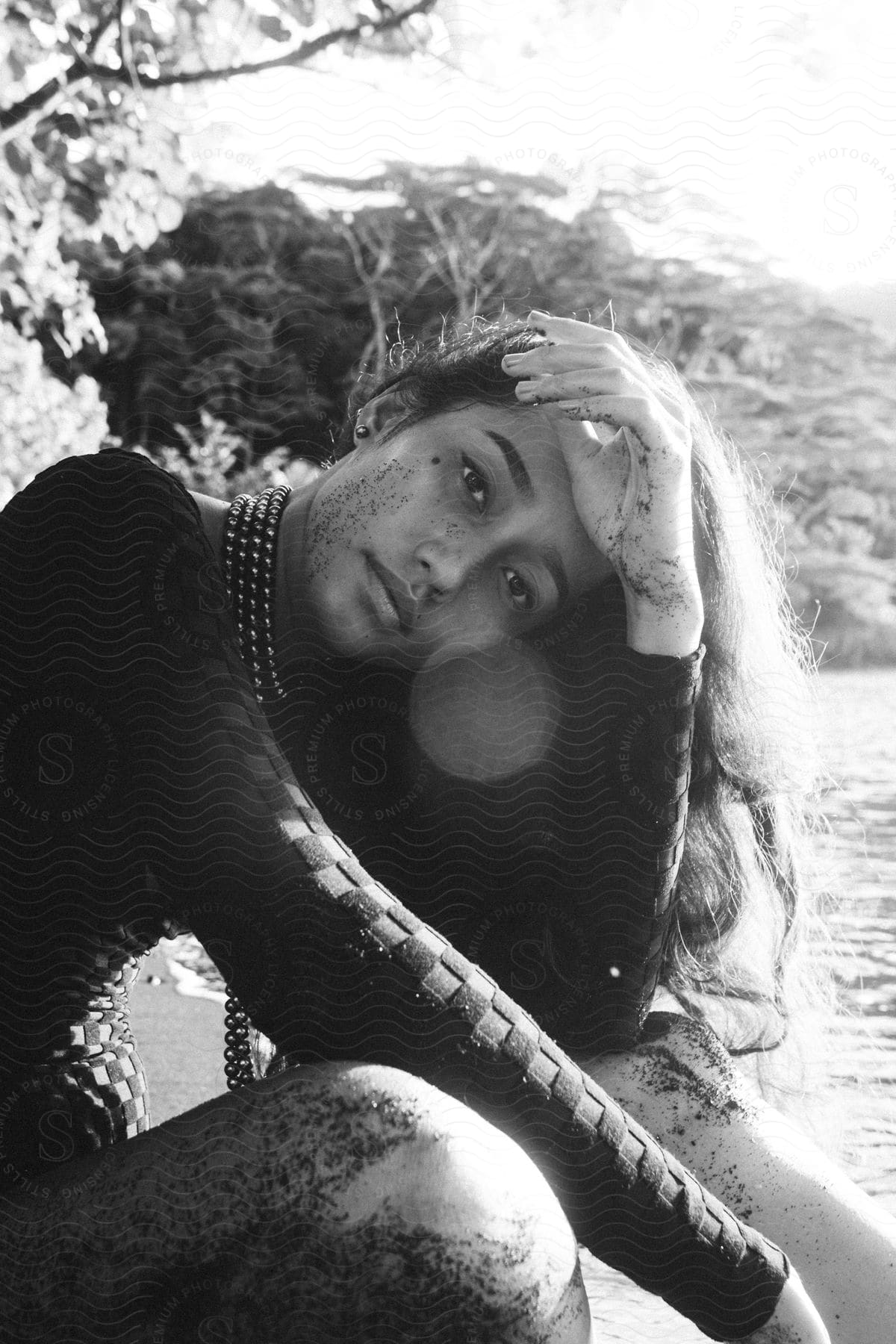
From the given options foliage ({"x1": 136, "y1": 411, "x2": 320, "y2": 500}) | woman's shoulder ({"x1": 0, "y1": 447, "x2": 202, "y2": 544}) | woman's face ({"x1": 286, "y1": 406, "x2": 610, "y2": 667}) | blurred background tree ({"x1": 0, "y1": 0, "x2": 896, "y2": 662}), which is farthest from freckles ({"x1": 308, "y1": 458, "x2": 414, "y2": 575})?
foliage ({"x1": 136, "y1": 411, "x2": 320, "y2": 500})

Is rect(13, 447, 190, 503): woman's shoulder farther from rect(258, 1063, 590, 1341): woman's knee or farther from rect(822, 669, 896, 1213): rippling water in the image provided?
rect(822, 669, 896, 1213): rippling water

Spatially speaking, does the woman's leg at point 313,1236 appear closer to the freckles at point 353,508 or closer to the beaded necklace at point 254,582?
the beaded necklace at point 254,582

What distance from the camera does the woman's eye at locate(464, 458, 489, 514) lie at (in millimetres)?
1797

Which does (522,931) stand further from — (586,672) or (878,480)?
(878,480)

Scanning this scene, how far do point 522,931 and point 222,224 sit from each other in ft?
20.3

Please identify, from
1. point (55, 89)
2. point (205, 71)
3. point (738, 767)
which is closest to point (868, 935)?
point (738, 767)

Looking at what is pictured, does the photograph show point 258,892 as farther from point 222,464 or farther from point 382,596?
point 222,464

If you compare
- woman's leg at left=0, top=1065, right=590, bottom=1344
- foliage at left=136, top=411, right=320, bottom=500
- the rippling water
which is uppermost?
woman's leg at left=0, top=1065, right=590, bottom=1344

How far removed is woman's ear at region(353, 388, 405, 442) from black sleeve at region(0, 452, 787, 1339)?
521 mm

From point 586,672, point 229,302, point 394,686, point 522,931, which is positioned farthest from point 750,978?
point 229,302

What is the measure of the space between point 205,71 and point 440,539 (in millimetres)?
2501

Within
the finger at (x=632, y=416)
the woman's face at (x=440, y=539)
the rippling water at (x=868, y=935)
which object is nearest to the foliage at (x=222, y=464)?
the rippling water at (x=868, y=935)

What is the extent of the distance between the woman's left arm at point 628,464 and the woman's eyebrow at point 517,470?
0.06 meters

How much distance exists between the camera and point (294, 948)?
4.47 ft
